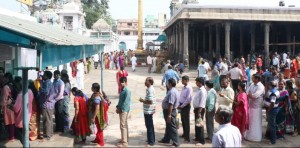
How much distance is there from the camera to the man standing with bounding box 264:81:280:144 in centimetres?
766

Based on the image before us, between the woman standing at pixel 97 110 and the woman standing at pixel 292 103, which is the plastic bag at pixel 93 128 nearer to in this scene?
the woman standing at pixel 97 110

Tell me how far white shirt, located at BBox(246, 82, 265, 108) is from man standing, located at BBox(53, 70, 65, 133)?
4265 mm

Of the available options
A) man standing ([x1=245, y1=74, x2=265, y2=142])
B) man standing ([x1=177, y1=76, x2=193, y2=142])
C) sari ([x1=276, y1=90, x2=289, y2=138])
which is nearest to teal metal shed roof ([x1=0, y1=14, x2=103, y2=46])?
man standing ([x1=177, y1=76, x2=193, y2=142])

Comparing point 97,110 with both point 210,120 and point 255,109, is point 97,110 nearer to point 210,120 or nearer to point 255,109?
point 210,120

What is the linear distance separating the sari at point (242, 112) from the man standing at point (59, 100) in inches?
154

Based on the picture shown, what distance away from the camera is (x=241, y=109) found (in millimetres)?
7758

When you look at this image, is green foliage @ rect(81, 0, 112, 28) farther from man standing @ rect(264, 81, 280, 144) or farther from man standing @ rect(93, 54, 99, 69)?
man standing @ rect(264, 81, 280, 144)

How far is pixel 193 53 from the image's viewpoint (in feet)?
93.0

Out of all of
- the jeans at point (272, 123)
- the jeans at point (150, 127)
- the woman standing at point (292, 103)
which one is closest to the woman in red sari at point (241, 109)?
the jeans at point (272, 123)

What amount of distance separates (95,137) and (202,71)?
24.0ft

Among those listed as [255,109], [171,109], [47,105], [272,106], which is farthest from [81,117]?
[272,106]

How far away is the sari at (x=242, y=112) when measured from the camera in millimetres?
7699

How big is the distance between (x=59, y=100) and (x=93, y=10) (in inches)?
1910

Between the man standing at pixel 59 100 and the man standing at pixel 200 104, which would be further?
the man standing at pixel 59 100
